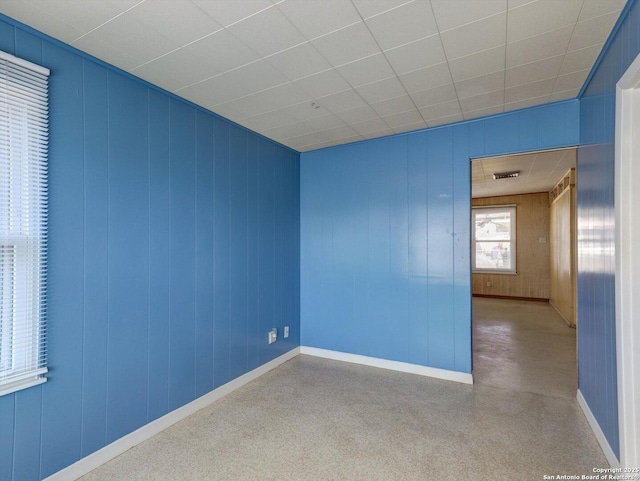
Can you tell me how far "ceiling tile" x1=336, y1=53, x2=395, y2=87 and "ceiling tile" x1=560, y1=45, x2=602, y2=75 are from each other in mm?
1117

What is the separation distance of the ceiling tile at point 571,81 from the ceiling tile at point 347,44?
4.85 ft

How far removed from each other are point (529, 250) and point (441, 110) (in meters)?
6.30

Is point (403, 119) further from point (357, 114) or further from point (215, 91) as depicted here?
point (215, 91)

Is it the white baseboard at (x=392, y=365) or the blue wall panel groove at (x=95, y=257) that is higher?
the blue wall panel groove at (x=95, y=257)

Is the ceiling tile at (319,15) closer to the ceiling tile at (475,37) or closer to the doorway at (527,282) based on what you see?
the ceiling tile at (475,37)

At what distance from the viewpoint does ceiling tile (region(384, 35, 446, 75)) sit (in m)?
1.91

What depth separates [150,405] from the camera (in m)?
2.31

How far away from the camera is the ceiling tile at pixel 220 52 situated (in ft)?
6.06

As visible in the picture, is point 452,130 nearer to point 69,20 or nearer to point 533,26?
point 533,26

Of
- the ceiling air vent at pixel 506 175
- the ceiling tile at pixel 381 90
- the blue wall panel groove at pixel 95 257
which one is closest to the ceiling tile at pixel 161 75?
the blue wall panel groove at pixel 95 257

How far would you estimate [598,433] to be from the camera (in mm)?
2139

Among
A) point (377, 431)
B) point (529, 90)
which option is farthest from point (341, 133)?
point (377, 431)

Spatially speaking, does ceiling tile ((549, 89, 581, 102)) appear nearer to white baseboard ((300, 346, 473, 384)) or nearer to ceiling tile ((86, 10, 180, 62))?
white baseboard ((300, 346, 473, 384))

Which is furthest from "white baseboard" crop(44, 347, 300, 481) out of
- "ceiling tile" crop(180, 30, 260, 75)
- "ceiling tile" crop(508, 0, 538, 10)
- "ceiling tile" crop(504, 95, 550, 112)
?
"ceiling tile" crop(504, 95, 550, 112)
